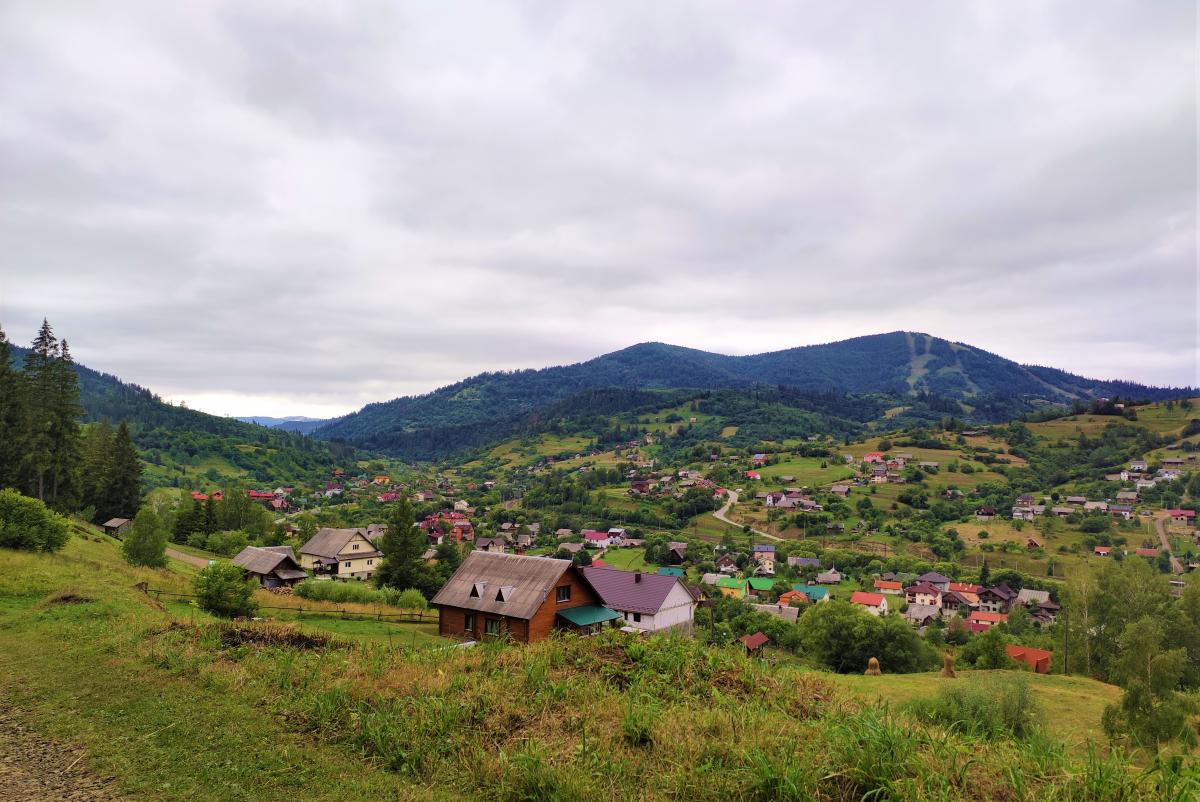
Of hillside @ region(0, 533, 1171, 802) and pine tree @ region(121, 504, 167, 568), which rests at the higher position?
hillside @ region(0, 533, 1171, 802)

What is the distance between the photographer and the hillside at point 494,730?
576 cm

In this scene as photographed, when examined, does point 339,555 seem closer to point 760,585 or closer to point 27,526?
point 27,526

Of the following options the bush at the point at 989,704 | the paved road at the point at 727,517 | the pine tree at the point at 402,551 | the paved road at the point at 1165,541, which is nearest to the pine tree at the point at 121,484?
the pine tree at the point at 402,551

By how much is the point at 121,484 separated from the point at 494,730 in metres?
75.2

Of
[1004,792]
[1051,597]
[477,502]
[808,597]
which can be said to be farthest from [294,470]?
[1004,792]

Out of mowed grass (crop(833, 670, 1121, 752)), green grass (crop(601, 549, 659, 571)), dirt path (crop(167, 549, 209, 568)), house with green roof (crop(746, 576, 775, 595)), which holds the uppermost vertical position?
mowed grass (crop(833, 670, 1121, 752))

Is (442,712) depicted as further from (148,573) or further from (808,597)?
(808,597)

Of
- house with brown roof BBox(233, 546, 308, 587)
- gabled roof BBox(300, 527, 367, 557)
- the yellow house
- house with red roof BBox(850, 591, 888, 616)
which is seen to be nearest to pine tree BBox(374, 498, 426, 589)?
house with brown roof BBox(233, 546, 308, 587)

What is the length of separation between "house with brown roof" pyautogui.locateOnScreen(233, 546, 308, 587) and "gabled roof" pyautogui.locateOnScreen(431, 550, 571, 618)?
2262cm

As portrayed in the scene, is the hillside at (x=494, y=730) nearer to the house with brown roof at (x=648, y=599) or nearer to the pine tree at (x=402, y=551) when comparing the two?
the house with brown roof at (x=648, y=599)

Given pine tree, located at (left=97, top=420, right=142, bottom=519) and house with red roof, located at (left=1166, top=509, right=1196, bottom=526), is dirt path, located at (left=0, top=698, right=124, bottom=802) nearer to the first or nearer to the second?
pine tree, located at (left=97, top=420, right=142, bottom=519)

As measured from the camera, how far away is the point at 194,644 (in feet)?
38.4

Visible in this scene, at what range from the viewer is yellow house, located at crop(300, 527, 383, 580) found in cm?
5962

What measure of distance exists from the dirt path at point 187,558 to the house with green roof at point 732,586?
65.5 m
